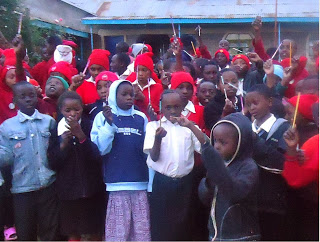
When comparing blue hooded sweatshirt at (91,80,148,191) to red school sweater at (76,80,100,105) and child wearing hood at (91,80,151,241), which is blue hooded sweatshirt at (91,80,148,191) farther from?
red school sweater at (76,80,100,105)

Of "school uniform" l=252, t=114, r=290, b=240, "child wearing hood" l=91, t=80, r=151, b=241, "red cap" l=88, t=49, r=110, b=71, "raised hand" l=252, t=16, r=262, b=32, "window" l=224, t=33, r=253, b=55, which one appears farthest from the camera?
"window" l=224, t=33, r=253, b=55

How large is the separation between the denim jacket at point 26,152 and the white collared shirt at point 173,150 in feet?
2.63

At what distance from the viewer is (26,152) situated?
381cm

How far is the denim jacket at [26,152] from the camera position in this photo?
3.80m

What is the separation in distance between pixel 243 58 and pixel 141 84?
164 centimetres

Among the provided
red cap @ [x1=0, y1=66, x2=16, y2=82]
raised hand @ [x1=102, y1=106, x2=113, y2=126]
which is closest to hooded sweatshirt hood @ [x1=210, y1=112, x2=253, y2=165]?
raised hand @ [x1=102, y1=106, x2=113, y2=126]

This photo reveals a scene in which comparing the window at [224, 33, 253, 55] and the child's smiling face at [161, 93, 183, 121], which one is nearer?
the child's smiling face at [161, 93, 183, 121]

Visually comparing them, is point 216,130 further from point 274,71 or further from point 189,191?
point 274,71

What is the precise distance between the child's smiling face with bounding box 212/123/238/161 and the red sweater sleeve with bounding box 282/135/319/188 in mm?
328

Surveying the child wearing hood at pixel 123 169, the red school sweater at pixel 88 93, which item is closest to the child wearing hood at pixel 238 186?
the child wearing hood at pixel 123 169

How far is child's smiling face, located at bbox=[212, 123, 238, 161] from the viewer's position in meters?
2.99

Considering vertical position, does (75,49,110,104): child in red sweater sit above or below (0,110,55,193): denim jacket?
above

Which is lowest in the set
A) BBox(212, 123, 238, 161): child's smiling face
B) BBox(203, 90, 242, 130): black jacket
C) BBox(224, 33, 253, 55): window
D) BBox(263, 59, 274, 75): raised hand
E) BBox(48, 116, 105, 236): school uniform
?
BBox(48, 116, 105, 236): school uniform

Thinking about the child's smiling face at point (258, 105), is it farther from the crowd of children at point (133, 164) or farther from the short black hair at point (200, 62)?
the short black hair at point (200, 62)
